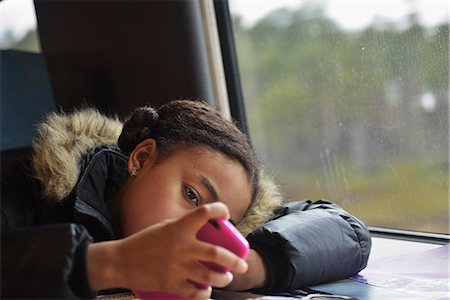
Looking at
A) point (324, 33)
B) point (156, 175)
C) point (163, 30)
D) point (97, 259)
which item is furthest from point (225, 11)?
point (97, 259)

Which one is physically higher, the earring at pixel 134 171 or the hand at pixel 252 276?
the earring at pixel 134 171

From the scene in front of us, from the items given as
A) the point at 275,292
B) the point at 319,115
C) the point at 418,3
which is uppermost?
the point at 418,3

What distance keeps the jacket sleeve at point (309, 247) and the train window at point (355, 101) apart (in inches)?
11.2

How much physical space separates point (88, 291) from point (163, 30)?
1.07 metres

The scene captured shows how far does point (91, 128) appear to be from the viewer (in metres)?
1.15

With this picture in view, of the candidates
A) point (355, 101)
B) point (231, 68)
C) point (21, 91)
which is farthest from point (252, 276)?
point (21, 91)

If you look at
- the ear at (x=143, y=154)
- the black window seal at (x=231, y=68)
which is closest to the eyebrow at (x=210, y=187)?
the ear at (x=143, y=154)

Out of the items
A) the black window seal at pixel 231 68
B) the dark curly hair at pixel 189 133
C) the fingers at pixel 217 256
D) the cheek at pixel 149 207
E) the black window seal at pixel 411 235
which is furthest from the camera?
the black window seal at pixel 231 68

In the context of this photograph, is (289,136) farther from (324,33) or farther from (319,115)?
(324,33)

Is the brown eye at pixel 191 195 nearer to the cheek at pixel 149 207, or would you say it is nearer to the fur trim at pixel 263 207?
the cheek at pixel 149 207

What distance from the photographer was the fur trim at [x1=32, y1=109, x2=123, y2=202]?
0.96 metres

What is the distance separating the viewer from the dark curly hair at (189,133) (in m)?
1.02

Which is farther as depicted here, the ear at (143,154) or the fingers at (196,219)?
the ear at (143,154)

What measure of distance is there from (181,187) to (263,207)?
0.76 feet
